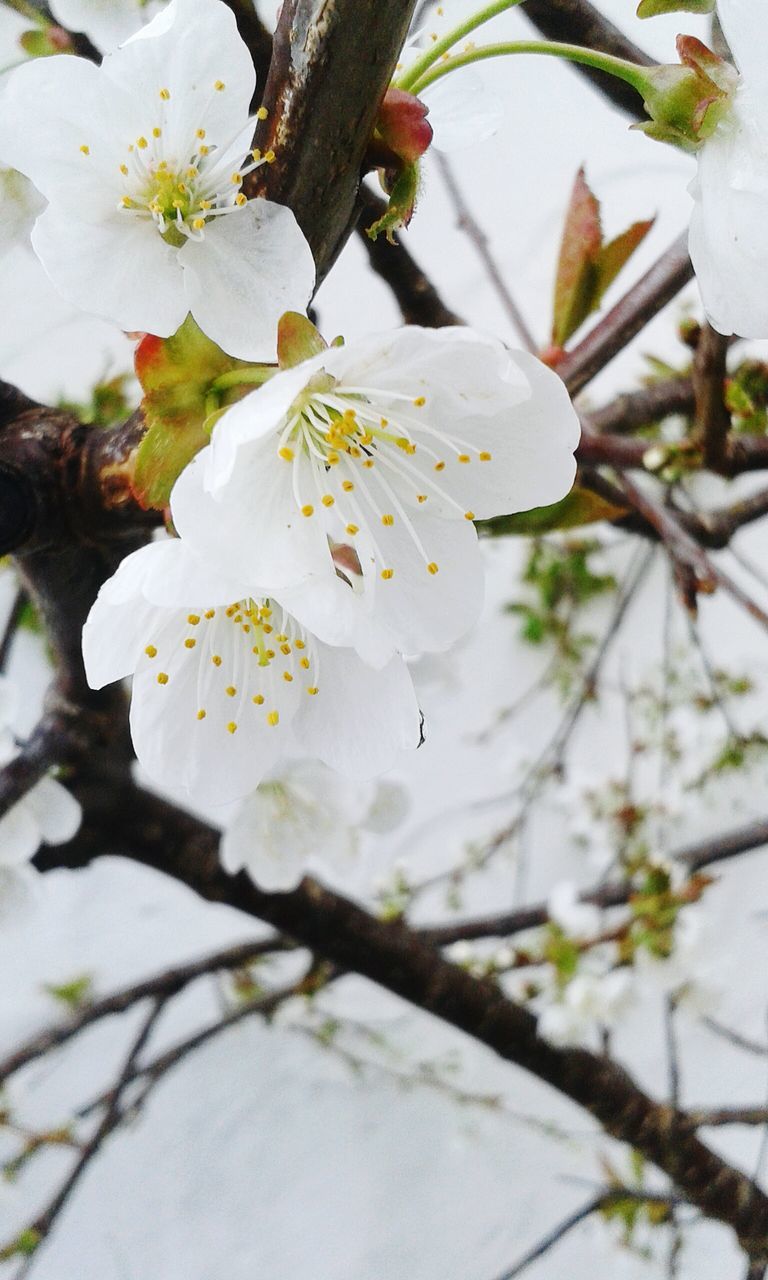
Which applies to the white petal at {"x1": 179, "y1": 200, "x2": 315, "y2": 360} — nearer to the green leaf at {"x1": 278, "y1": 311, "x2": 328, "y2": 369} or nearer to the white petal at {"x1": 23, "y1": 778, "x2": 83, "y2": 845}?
the green leaf at {"x1": 278, "y1": 311, "x2": 328, "y2": 369}

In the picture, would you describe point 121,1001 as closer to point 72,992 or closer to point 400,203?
point 72,992

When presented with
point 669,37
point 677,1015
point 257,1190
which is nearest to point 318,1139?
point 257,1190

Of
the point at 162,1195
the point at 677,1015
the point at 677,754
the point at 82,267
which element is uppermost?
the point at 82,267

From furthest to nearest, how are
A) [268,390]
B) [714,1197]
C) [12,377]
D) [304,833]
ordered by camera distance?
[12,377] < [714,1197] < [304,833] < [268,390]

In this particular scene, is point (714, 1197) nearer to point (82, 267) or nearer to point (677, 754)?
point (677, 754)

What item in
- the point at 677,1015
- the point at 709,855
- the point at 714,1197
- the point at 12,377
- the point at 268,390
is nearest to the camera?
the point at 268,390

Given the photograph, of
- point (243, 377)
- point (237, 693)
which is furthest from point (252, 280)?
point (237, 693)

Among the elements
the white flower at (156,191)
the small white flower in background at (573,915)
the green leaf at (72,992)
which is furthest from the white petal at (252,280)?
the green leaf at (72,992)

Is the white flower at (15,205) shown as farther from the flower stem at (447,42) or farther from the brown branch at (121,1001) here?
the brown branch at (121,1001)
